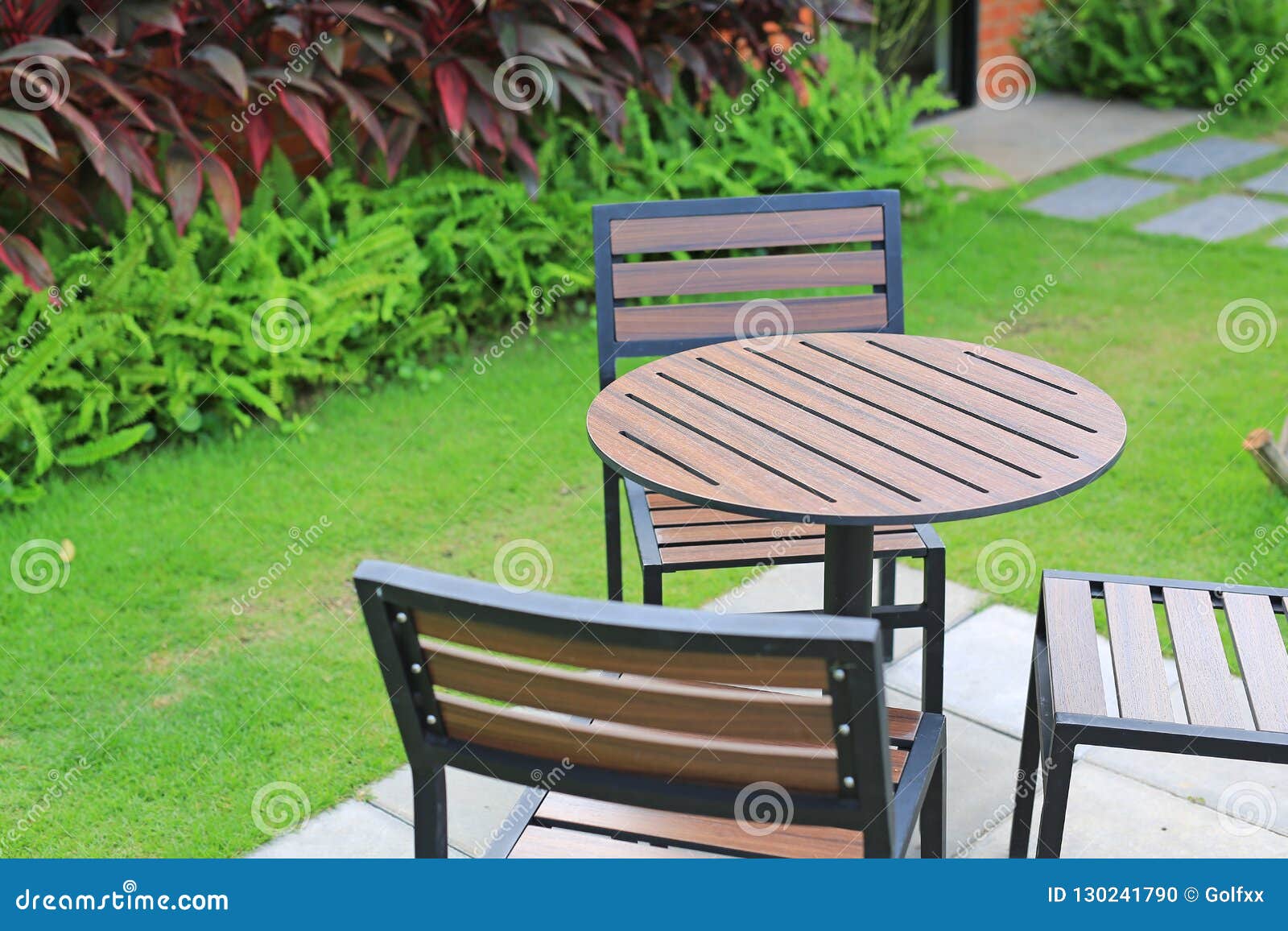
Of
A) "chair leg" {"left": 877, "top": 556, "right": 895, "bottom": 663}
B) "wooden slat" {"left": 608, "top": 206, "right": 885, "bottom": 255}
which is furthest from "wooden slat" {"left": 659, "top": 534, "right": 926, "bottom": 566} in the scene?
"wooden slat" {"left": 608, "top": 206, "right": 885, "bottom": 255}

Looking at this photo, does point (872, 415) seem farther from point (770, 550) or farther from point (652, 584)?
point (652, 584)

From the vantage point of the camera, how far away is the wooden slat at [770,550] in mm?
2779

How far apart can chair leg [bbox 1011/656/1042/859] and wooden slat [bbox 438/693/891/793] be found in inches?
43.3

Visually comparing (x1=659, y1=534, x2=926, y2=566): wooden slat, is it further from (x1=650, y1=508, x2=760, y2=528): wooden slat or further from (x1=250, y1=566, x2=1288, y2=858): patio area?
(x1=250, y1=566, x2=1288, y2=858): patio area

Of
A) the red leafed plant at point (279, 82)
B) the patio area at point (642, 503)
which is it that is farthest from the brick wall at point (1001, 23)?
the red leafed plant at point (279, 82)

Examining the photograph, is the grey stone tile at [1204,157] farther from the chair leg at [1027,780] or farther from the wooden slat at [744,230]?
the chair leg at [1027,780]

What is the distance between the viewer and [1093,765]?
2.98 m

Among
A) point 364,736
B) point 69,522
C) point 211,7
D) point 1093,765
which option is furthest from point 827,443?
point 211,7

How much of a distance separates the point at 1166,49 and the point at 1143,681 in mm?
8089

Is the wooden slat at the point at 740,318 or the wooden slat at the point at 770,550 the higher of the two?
the wooden slat at the point at 740,318

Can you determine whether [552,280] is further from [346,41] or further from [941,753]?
[941,753]

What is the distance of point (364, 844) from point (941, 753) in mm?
1227

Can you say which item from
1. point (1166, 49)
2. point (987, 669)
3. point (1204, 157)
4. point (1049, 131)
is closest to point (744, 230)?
point (987, 669)

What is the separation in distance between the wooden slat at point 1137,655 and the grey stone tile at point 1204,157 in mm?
5737
